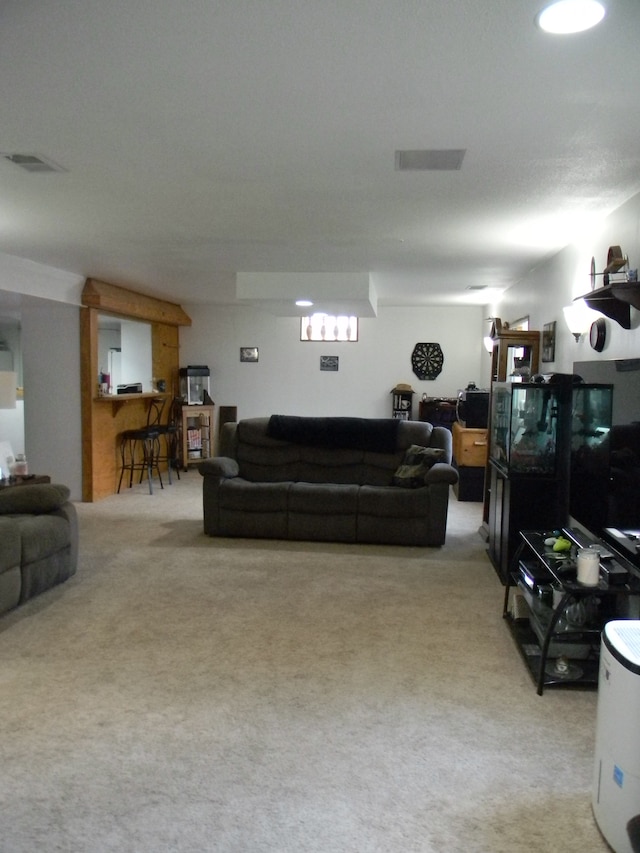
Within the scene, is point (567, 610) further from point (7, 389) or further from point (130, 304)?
point (130, 304)

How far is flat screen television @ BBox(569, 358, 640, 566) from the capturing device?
2539 mm

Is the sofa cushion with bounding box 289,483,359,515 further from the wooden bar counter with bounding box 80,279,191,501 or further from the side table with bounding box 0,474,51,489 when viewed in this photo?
the wooden bar counter with bounding box 80,279,191,501

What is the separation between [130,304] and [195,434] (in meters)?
2.28

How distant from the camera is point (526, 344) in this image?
5.20 meters

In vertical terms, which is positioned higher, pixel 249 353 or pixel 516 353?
pixel 249 353

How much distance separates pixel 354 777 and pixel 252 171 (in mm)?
2568

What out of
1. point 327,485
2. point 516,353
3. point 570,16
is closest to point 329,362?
point 516,353

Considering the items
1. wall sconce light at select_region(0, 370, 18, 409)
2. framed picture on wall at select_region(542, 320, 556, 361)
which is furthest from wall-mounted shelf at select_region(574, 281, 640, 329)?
wall sconce light at select_region(0, 370, 18, 409)

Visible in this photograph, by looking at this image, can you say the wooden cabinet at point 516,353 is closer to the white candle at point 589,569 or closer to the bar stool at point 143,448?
the white candle at point 589,569

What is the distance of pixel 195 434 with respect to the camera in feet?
28.8

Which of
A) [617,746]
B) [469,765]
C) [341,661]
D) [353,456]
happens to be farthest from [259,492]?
[617,746]

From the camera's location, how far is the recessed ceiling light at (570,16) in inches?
59.9

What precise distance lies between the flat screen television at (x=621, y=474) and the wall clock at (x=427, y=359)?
18.9 ft

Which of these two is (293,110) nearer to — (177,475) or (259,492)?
(259,492)
